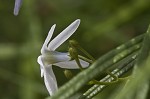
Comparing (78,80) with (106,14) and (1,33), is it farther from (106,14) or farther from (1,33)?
(1,33)

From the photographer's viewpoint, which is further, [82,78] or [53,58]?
[53,58]

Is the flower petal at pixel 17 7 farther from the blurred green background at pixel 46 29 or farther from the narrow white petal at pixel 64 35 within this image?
the blurred green background at pixel 46 29

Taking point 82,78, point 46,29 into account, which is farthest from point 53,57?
point 46,29

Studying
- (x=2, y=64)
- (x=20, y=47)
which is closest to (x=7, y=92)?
(x=2, y=64)

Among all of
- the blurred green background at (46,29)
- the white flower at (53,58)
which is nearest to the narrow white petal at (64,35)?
the white flower at (53,58)

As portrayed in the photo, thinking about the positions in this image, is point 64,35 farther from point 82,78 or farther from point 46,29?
point 46,29
